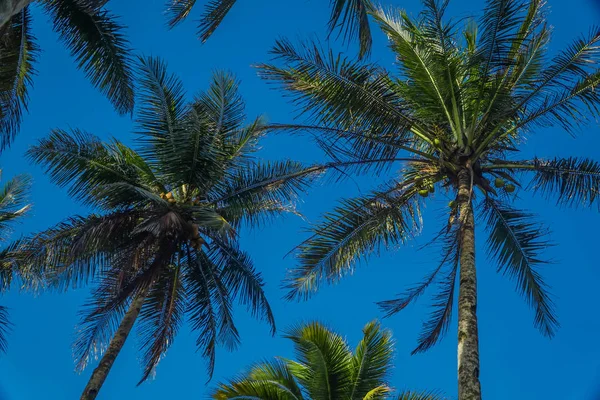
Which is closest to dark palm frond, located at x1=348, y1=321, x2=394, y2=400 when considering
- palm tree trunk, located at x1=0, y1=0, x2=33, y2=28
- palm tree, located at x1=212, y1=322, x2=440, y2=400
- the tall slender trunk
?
palm tree, located at x1=212, y1=322, x2=440, y2=400

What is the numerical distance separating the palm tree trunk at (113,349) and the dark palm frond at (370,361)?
422 centimetres

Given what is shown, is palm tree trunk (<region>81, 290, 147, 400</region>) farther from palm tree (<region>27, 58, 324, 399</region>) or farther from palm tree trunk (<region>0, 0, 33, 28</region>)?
palm tree trunk (<region>0, 0, 33, 28</region>)

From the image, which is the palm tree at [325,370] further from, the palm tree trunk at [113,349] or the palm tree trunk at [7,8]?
the palm tree trunk at [7,8]

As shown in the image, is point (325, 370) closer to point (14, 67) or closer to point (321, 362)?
point (321, 362)

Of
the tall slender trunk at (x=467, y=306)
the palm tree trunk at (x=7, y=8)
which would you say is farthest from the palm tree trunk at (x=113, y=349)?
the palm tree trunk at (x=7, y=8)

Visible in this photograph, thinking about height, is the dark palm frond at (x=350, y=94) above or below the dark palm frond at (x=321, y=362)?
above

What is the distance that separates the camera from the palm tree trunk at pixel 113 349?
1353 centimetres

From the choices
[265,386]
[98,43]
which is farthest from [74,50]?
[265,386]

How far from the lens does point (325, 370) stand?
1473cm

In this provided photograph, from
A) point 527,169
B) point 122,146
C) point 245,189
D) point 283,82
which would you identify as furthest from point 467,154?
point 122,146

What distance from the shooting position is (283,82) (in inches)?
551

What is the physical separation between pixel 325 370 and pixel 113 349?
3.92 m

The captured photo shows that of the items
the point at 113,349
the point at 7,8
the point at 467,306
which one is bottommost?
the point at 7,8

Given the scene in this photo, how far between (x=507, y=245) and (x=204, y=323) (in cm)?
591
